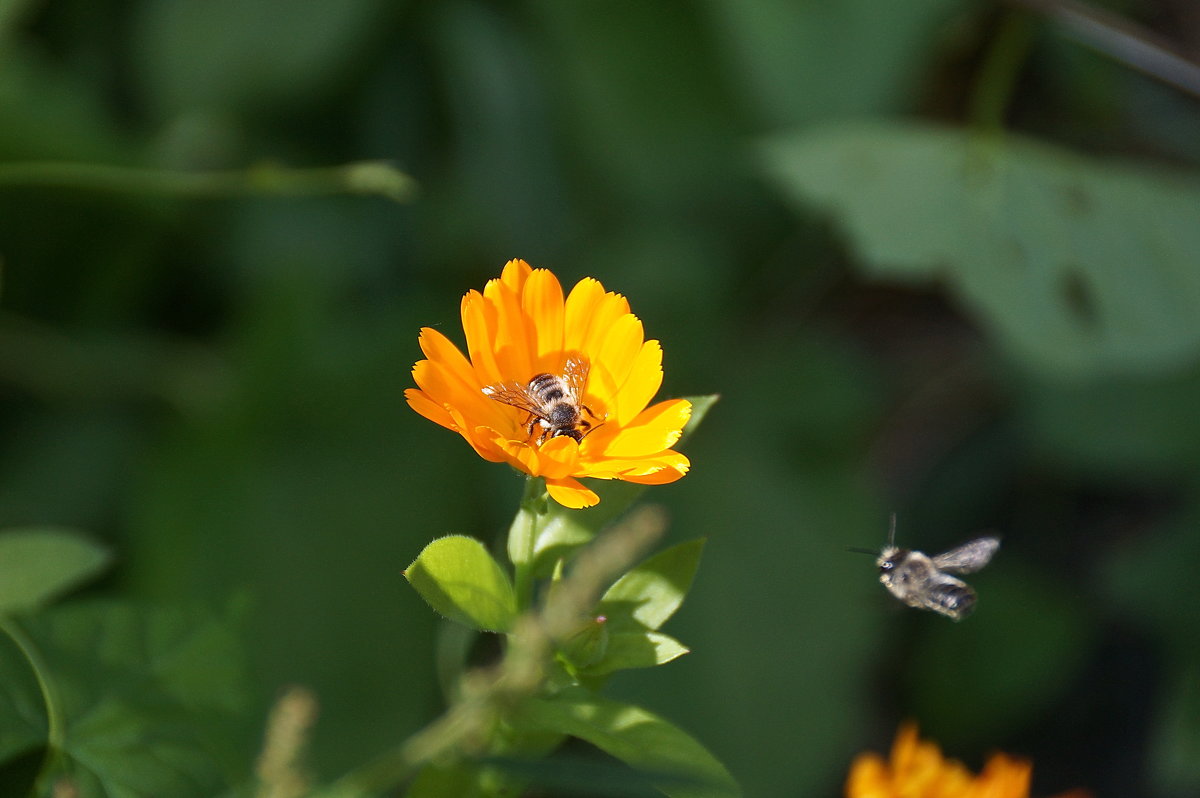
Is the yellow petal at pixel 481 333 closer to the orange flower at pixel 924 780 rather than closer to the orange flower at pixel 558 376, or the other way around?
the orange flower at pixel 558 376

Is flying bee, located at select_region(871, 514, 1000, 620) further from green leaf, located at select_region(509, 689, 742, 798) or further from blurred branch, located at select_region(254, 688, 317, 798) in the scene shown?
blurred branch, located at select_region(254, 688, 317, 798)

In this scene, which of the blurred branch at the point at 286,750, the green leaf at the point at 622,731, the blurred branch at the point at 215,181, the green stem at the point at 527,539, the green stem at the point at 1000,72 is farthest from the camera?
the green stem at the point at 1000,72

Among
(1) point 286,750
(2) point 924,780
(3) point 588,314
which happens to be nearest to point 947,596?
(2) point 924,780

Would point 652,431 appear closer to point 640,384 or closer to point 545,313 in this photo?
point 640,384

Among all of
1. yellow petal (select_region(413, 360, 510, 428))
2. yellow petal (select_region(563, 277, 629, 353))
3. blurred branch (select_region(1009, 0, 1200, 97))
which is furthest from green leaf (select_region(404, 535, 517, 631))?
blurred branch (select_region(1009, 0, 1200, 97))

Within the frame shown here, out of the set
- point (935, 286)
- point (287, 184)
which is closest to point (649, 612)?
point (287, 184)

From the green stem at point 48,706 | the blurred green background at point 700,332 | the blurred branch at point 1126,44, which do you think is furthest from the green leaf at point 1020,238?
the green stem at point 48,706

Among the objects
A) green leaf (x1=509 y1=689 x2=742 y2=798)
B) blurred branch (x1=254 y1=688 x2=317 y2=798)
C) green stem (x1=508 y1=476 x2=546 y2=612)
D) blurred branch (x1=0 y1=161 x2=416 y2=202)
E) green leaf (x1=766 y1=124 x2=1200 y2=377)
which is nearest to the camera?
blurred branch (x1=254 y1=688 x2=317 y2=798)
